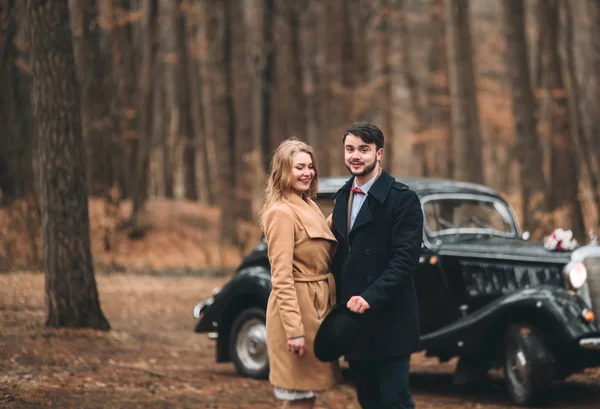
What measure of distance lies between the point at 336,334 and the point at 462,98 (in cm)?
1581

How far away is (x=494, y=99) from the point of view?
1329 inches

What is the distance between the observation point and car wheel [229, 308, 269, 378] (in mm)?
9406

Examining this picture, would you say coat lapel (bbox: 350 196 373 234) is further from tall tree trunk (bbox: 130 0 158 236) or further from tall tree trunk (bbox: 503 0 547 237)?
tall tree trunk (bbox: 130 0 158 236)

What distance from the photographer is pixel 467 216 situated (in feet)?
30.3

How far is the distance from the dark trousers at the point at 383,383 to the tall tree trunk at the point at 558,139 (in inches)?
616

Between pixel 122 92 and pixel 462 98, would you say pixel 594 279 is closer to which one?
pixel 462 98

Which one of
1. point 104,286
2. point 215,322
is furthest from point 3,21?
point 215,322

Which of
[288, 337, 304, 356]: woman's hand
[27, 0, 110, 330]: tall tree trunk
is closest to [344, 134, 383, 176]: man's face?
[288, 337, 304, 356]: woman's hand

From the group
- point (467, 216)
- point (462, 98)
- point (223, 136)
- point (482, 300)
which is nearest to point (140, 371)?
point (482, 300)

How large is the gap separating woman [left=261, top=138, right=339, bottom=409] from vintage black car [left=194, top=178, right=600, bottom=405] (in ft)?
10.7

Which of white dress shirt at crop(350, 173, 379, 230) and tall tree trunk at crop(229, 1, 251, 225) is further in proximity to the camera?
tall tree trunk at crop(229, 1, 251, 225)

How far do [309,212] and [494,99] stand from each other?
97.1 ft

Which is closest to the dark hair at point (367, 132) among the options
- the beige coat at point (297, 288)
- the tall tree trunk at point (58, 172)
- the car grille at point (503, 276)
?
the beige coat at point (297, 288)

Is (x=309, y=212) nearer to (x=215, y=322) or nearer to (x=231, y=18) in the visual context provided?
(x=215, y=322)
